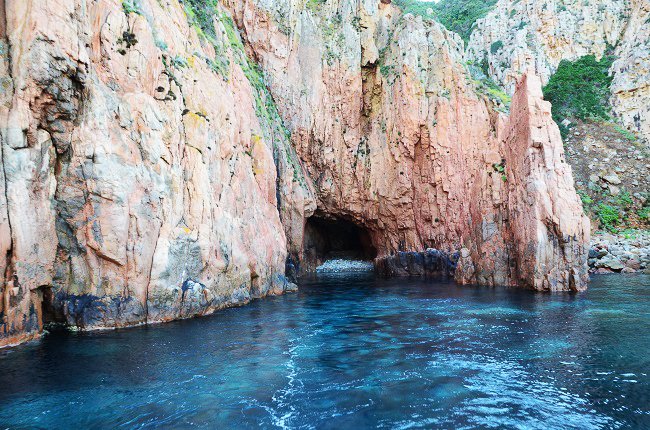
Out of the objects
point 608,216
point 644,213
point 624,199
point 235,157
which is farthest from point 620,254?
point 235,157

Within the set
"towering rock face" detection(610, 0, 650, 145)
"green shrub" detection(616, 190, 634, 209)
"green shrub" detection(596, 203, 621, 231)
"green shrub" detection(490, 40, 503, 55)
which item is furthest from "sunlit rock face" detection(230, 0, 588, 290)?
"towering rock face" detection(610, 0, 650, 145)

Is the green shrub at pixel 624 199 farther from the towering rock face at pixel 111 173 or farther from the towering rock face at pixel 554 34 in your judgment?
the towering rock face at pixel 111 173

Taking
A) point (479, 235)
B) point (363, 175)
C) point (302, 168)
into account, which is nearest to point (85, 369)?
point (479, 235)

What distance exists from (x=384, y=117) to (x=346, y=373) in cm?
3235

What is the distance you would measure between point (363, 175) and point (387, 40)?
13706mm

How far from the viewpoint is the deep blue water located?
25.8ft

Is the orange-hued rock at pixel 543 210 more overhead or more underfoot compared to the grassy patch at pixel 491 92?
more underfoot

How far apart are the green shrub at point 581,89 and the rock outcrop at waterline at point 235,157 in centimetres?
2120

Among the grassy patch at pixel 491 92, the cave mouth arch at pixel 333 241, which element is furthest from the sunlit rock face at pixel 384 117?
the cave mouth arch at pixel 333 241

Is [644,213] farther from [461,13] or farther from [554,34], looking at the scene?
[461,13]

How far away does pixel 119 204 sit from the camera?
49.5ft

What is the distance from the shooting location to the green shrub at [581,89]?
49.8m

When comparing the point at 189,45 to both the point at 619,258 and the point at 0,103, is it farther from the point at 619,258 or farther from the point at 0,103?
the point at 619,258

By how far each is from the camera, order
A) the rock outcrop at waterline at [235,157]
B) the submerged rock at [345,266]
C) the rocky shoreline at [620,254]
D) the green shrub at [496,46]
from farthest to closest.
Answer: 1. the green shrub at [496,46]
2. the submerged rock at [345,266]
3. the rocky shoreline at [620,254]
4. the rock outcrop at waterline at [235,157]
